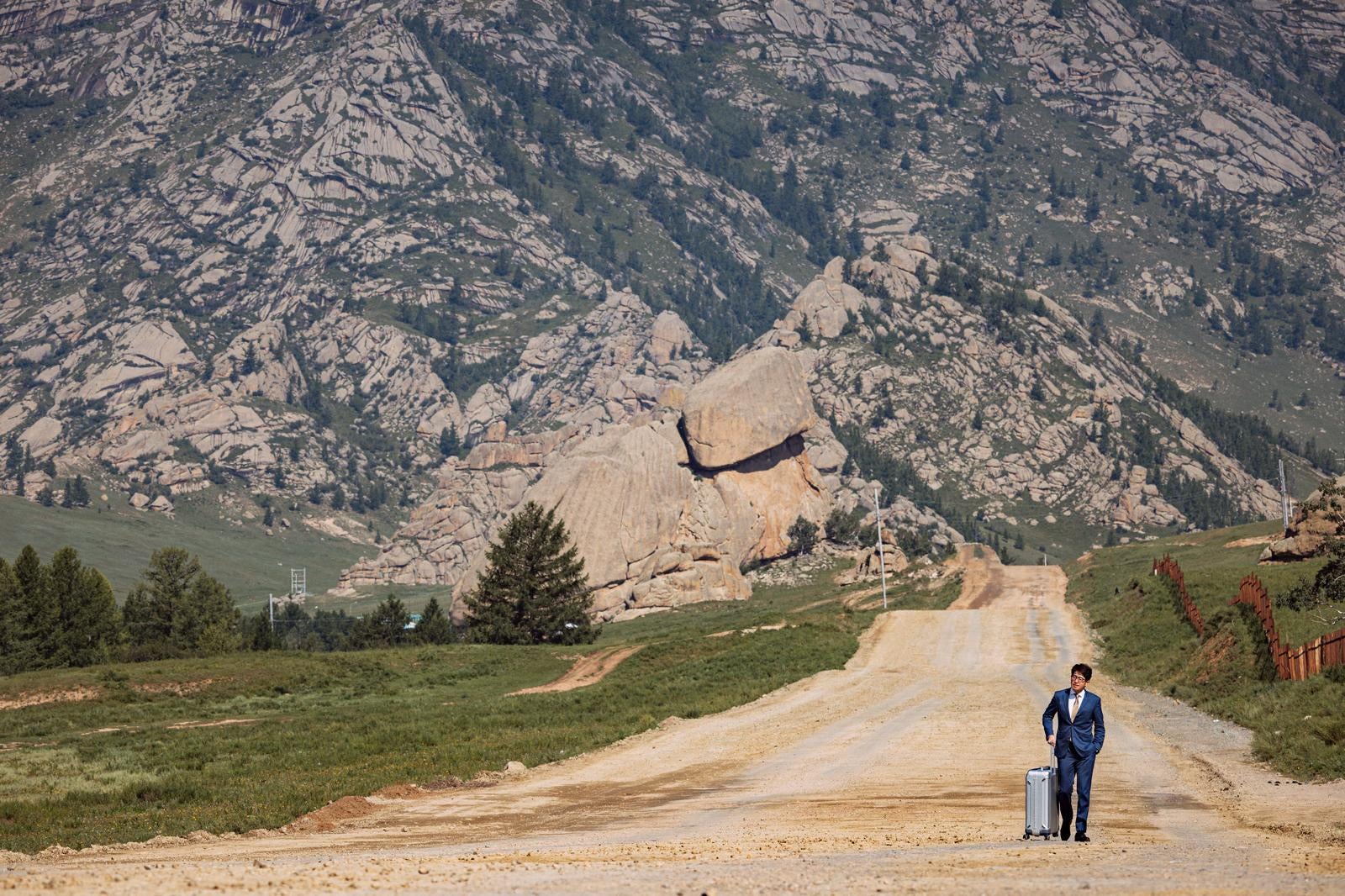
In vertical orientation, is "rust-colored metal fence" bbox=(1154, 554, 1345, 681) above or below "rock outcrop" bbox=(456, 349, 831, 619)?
below

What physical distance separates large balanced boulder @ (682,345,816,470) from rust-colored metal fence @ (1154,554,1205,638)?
247 ft

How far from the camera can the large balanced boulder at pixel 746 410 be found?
162 metres

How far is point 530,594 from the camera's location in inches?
3693

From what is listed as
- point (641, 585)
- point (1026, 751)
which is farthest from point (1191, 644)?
point (641, 585)

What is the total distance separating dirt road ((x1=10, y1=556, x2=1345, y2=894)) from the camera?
18.2 meters

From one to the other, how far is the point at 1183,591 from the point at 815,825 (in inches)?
1952

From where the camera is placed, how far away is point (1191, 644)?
5962 centimetres

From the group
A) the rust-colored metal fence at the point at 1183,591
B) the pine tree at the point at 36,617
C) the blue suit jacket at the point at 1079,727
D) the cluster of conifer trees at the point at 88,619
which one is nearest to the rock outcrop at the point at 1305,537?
Result: the rust-colored metal fence at the point at 1183,591

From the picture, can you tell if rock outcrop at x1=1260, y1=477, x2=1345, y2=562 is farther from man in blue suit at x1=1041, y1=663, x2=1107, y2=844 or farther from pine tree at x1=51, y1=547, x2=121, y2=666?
pine tree at x1=51, y1=547, x2=121, y2=666

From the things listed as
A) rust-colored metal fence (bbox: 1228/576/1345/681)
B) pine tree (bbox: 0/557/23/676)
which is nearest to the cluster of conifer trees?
pine tree (bbox: 0/557/23/676)

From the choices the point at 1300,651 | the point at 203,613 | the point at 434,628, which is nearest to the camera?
the point at 1300,651

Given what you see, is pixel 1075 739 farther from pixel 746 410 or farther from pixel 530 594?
pixel 746 410

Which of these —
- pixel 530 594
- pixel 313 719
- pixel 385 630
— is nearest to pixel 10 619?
pixel 385 630

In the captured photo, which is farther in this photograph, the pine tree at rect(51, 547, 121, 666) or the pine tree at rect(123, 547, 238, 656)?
the pine tree at rect(123, 547, 238, 656)
